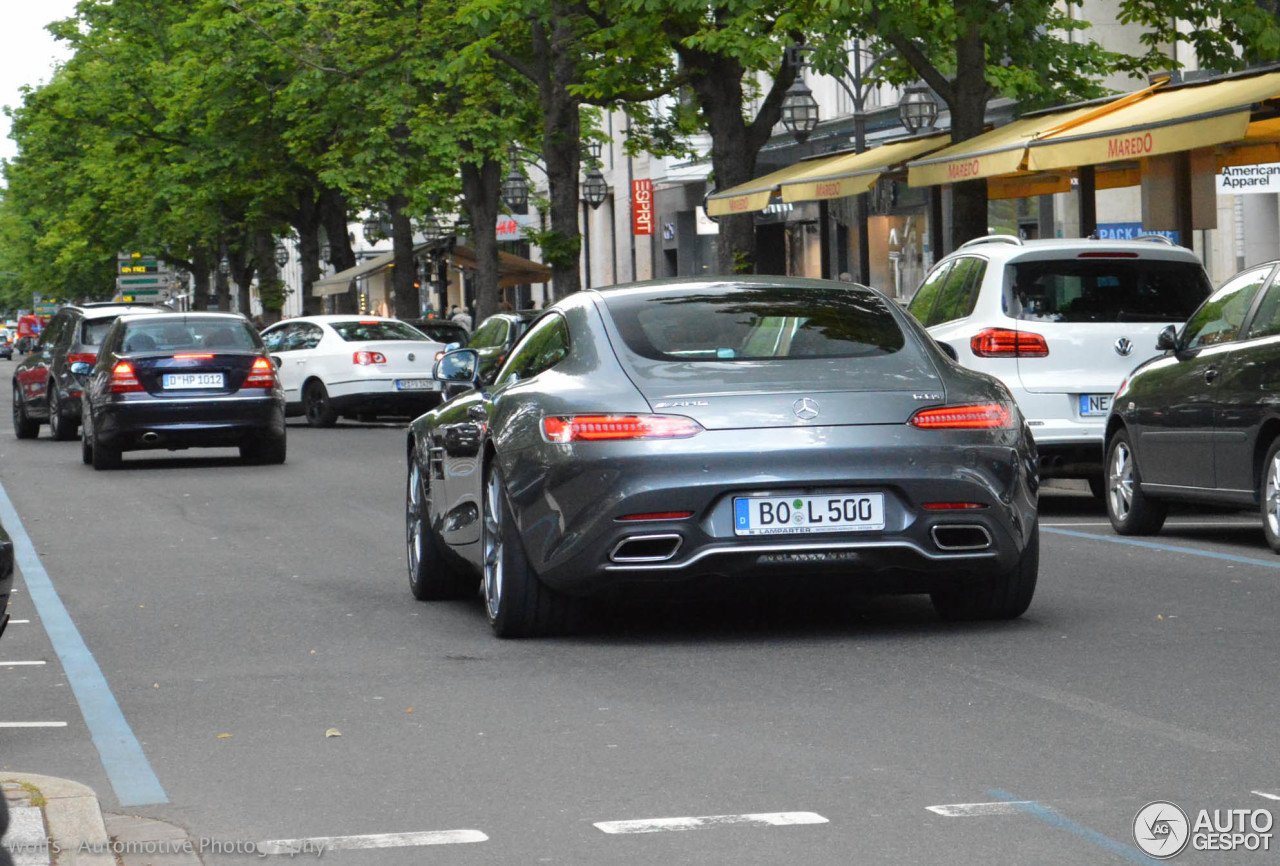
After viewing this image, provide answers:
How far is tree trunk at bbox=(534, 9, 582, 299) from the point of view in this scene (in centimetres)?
3319

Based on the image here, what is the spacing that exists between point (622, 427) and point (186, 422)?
46.7 ft

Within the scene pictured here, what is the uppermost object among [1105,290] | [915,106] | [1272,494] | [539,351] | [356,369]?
[915,106]

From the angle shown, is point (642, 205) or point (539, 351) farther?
point (642, 205)

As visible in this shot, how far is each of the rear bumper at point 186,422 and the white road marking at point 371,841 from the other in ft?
54.8

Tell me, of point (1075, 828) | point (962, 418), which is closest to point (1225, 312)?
point (962, 418)

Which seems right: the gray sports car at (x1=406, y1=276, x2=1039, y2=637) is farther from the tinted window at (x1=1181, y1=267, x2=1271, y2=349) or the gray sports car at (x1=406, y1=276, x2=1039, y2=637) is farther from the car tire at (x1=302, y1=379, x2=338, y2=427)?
the car tire at (x1=302, y1=379, x2=338, y2=427)

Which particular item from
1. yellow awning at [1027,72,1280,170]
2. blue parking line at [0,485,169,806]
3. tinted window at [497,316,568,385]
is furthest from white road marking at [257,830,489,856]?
yellow awning at [1027,72,1280,170]

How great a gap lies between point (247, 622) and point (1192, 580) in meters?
4.24

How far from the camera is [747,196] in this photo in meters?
26.3

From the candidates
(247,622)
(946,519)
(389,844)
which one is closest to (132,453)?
(247,622)

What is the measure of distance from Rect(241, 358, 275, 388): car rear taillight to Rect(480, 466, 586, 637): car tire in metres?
13.5

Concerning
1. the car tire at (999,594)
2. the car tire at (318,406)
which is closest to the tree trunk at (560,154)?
the car tire at (318,406)

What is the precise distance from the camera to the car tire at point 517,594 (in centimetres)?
867

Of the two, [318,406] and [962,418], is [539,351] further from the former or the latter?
[318,406]
